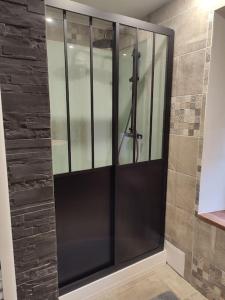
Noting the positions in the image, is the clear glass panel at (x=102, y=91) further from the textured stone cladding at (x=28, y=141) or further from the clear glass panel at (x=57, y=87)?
the textured stone cladding at (x=28, y=141)

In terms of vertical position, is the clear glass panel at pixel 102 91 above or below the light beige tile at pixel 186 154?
above

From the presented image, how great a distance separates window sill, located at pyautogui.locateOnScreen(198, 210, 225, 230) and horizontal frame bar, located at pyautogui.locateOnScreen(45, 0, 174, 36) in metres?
1.36

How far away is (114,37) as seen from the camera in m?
1.37

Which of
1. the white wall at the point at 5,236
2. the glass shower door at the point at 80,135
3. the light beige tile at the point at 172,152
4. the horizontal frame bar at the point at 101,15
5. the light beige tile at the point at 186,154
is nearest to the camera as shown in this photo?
the white wall at the point at 5,236

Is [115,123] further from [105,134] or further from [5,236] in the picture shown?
[5,236]

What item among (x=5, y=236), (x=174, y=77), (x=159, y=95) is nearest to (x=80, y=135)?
(x=159, y=95)

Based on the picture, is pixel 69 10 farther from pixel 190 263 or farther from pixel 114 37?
pixel 190 263


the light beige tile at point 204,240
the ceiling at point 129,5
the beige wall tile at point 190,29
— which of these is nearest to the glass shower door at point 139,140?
the beige wall tile at point 190,29

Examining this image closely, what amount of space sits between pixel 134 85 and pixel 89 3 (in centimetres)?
70

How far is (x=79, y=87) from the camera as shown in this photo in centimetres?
138

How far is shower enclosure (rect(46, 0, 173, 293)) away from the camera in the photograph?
1.33 meters

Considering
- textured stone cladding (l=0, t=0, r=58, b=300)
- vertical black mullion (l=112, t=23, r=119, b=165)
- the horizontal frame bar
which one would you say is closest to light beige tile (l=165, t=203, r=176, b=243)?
vertical black mullion (l=112, t=23, r=119, b=165)

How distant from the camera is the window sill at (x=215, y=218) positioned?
54.6 inches

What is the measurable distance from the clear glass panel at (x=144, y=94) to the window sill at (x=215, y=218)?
1.95 ft
